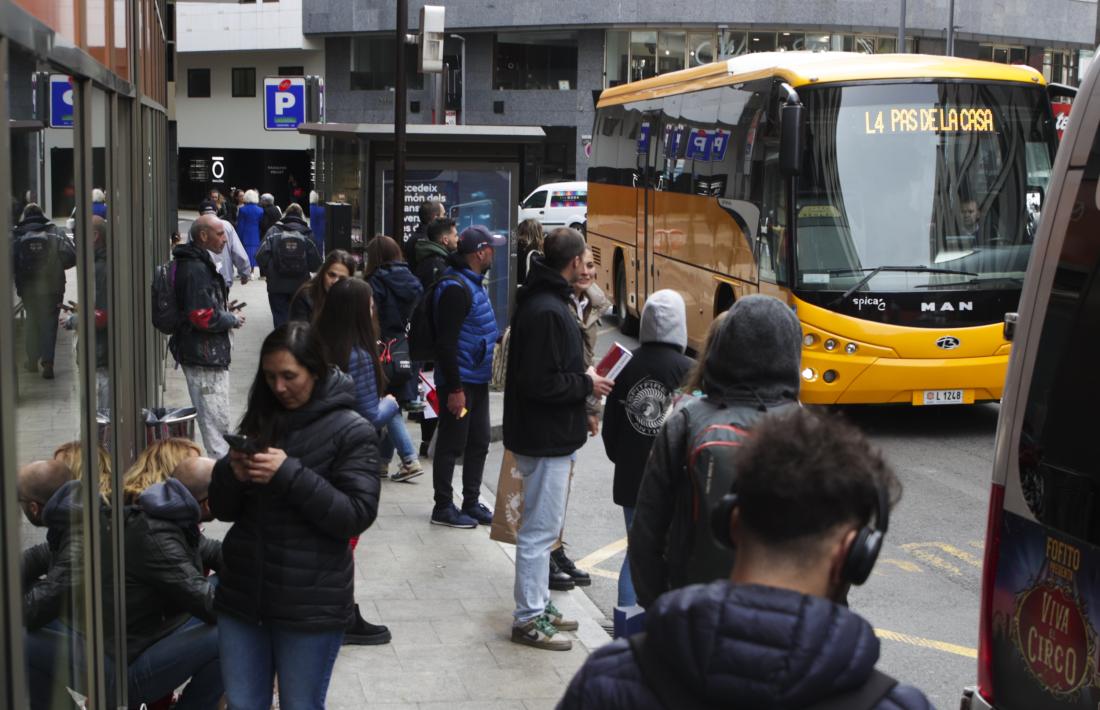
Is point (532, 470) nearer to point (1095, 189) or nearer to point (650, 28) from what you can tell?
point (1095, 189)

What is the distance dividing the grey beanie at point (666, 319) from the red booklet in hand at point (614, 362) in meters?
0.28

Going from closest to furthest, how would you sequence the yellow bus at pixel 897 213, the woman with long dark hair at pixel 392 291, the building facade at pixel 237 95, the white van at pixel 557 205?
the woman with long dark hair at pixel 392 291, the yellow bus at pixel 897 213, the white van at pixel 557 205, the building facade at pixel 237 95

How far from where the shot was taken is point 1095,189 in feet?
12.8

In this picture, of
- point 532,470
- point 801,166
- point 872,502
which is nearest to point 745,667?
point 872,502

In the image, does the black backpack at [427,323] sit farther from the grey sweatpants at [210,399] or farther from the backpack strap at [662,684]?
the backpack strap at [662,684]

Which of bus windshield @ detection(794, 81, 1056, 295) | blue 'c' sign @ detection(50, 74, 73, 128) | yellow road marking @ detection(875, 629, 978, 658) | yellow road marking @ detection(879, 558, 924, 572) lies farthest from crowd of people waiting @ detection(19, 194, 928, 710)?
bus windshield @ detection(794, 81, 1056, 295)

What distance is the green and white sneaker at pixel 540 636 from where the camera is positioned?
21.4 feet

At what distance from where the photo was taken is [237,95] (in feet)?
188

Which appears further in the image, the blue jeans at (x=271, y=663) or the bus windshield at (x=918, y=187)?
the bus windshield at (x=918, y=187)

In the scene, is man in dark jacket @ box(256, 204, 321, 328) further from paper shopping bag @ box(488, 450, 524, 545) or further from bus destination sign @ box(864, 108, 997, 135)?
paper shopping bag @ box(488, 450, 524, 545)

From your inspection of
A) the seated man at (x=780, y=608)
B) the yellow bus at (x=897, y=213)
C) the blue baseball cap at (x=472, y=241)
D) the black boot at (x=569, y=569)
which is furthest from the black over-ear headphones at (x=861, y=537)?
the yellow bus at (x=897, y=213)

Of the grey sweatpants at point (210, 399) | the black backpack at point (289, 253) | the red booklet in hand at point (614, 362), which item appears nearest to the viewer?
the red booklet in hand at point (614, 362)

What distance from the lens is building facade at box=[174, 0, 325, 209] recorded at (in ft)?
182

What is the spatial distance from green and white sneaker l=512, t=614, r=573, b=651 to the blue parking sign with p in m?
12.7
